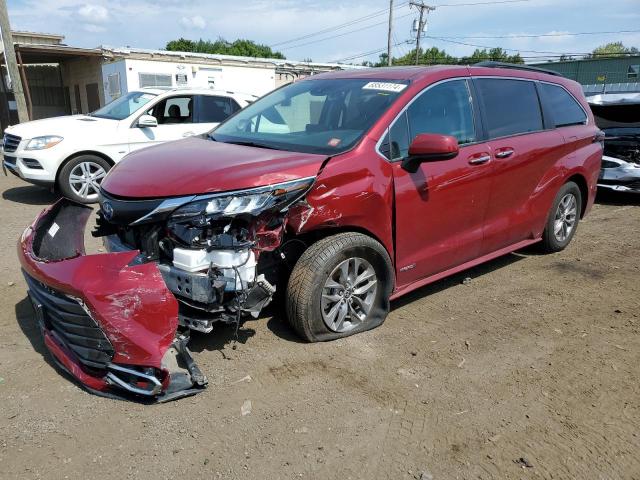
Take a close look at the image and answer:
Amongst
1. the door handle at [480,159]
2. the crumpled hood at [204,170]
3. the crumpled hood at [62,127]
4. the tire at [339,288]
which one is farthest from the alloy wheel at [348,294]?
the crumpled hood at [62,127]

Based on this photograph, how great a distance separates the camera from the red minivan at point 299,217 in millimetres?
2805

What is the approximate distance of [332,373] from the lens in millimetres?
3277

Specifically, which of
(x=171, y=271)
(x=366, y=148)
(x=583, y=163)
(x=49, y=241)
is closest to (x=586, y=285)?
(x=583, y=163)

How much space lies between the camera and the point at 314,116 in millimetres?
4094

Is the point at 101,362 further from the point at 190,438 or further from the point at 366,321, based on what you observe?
the point at 366,321

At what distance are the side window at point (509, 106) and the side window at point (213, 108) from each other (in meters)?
5.34

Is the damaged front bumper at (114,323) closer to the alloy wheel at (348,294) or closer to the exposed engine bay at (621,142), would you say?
the alloy wheel at (348,294)

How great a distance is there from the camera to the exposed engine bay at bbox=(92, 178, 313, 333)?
2951mm

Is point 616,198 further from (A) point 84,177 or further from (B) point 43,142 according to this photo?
(B) point 43,142

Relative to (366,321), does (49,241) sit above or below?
above

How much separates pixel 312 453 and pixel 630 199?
9.01 meters

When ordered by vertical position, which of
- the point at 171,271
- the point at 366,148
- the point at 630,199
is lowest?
the point at 630,199

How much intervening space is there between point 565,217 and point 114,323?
4845mm

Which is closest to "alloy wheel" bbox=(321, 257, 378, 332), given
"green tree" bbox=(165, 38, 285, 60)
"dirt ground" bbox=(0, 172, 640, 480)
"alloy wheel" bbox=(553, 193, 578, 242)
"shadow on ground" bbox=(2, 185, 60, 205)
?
"dirt ground" bbox=(0, 172, 640, 480)
